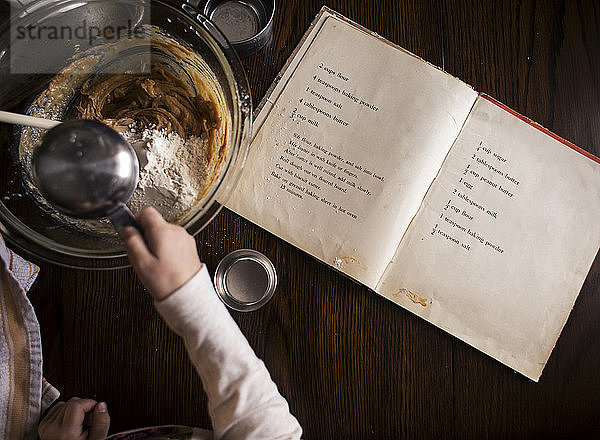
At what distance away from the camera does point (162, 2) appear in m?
0.57

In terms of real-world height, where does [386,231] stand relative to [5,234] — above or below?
above

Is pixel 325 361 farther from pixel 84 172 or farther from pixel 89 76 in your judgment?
pixel 89 76

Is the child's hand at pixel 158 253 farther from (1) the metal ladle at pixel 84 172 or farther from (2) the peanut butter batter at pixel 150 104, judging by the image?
(2) the peanut butter batter at pixel 150 104

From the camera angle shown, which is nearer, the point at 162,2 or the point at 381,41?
the point at 162,2

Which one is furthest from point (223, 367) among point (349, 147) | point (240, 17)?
point (240, 17)

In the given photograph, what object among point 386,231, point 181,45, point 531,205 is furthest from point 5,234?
point 531,205

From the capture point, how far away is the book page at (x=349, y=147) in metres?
0.65

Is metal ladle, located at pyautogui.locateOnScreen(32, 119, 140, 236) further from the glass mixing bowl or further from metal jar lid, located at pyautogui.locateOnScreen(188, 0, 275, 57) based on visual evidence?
metal jar lid, located at pyautogui.locateOnScreen(188, 0, 275, 57)

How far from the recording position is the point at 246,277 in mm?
644

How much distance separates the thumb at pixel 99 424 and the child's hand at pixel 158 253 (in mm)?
226

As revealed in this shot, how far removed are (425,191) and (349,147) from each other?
0.39 ft

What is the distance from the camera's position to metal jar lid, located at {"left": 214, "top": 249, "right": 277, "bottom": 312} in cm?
64

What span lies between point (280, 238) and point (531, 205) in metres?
0.34

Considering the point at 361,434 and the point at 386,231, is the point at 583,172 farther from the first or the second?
the point at 361,434
